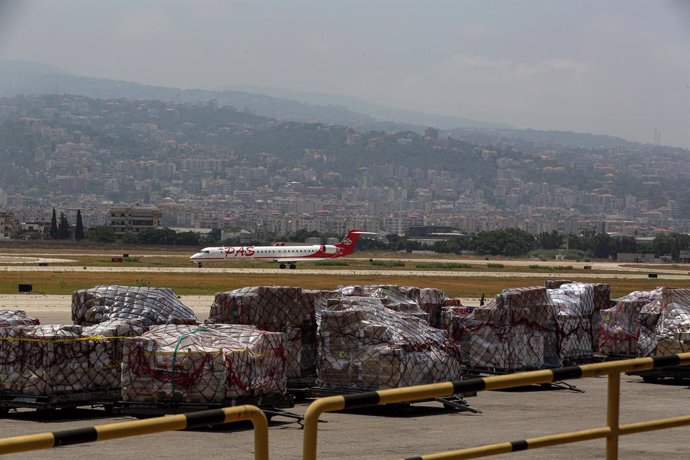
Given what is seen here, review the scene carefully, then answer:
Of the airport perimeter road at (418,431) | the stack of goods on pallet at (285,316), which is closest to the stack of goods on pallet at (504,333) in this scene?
the airport perimeter road at (418,431)

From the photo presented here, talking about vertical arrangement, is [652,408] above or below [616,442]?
below

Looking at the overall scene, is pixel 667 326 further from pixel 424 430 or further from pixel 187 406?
pixel 187 406

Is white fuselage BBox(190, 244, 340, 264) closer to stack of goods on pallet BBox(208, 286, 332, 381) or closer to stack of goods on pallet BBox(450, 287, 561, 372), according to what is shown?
stack of goods on pallet BBox(450, 287, 561, 372)

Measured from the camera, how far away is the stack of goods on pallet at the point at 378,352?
66.6 feet

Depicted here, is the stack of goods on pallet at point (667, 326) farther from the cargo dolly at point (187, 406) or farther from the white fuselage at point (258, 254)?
the white fuselage at point (258, 254)

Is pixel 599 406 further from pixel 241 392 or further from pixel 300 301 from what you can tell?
pixel 300 301

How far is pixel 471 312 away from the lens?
25312 millimetres

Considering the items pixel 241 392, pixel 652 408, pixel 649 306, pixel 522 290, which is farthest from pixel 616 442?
pixel 649 306

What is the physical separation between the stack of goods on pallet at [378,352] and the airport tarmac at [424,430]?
59 centimetres

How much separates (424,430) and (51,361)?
621 centimetres

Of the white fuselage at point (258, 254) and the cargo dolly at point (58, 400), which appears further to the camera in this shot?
the white fuselage at point (258, 254)

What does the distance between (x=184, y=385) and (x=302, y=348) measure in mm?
4746

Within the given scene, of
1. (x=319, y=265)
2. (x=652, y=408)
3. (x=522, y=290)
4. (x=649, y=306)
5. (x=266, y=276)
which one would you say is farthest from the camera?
(x=319, y=265)

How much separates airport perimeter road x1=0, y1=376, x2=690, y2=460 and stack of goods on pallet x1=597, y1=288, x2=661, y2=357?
615 centimetres
